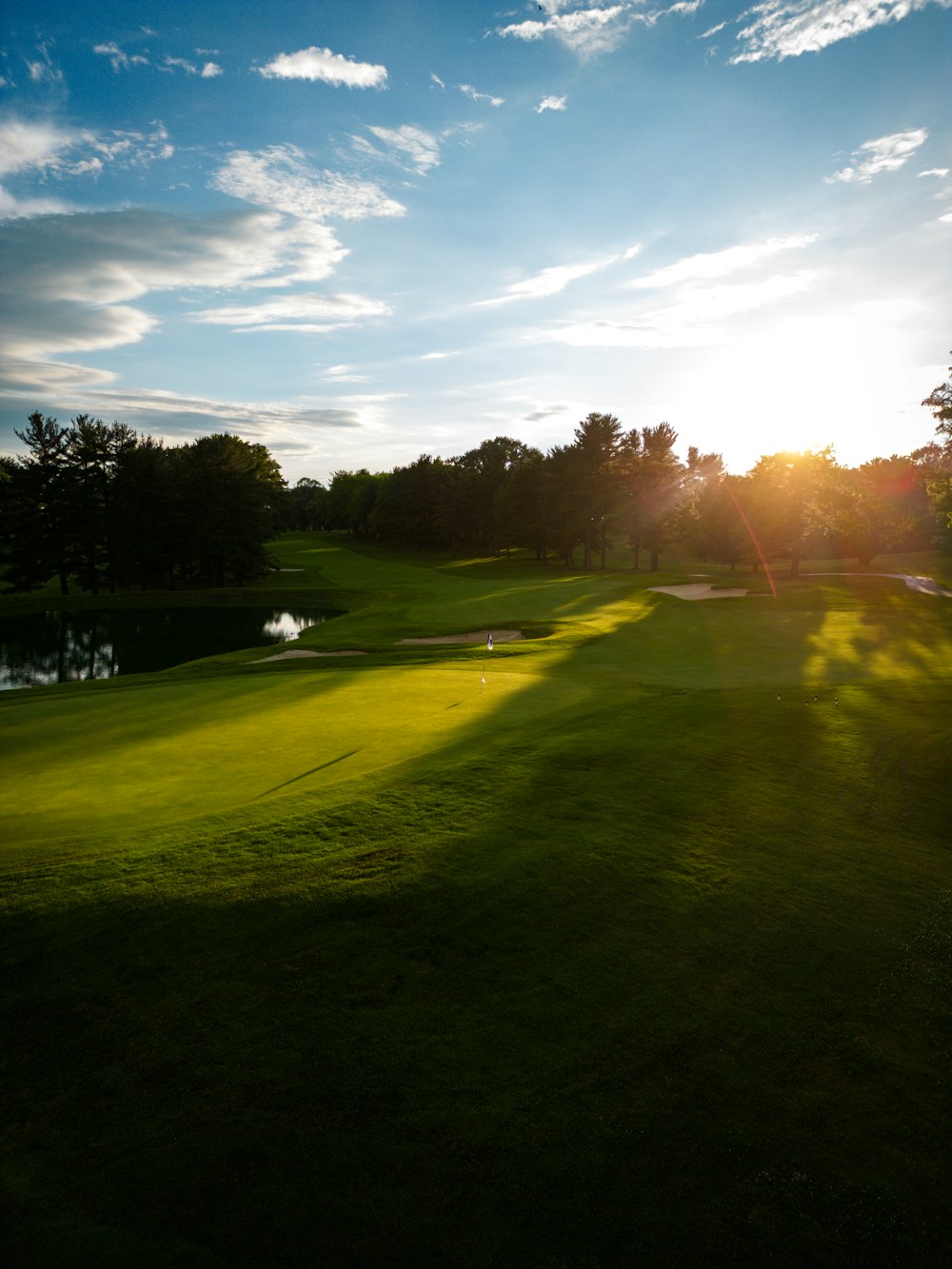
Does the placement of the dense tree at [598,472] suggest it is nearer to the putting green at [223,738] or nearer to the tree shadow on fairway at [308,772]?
the putting green at [223,738]

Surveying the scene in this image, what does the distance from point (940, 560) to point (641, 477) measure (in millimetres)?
29595

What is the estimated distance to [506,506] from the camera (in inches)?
3391

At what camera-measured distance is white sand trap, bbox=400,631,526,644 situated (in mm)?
31688

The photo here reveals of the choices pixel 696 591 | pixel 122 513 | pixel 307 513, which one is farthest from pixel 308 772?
pixel 307 513

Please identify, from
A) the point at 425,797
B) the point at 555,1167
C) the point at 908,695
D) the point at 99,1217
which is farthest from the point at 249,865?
the point at 908,695

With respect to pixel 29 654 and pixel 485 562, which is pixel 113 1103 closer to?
pixel 29 654

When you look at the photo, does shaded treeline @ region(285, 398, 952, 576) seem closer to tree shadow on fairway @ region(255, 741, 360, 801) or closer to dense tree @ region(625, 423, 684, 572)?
dense tree @ region(625, 423, 684, 572)

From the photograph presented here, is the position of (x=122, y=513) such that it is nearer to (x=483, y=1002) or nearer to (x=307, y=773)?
(x=307, y=773)

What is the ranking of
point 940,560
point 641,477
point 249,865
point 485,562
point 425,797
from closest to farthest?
point 249,865 < point 425,797 < point 940,560 < point 641,477 < point 485,562

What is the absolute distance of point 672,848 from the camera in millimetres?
7770

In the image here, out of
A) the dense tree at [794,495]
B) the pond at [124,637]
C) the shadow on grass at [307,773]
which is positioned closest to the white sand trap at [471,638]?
the pond at [124,637]

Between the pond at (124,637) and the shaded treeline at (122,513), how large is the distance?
11.0m

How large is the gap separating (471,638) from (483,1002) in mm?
27177

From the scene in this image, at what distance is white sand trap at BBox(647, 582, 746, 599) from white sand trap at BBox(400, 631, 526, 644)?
1807 cm
